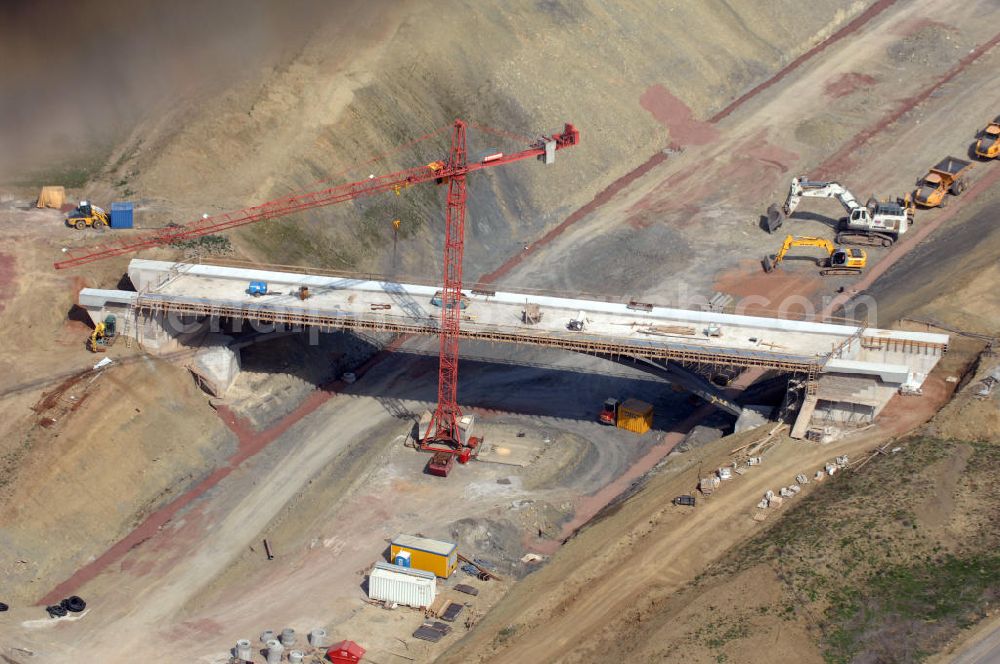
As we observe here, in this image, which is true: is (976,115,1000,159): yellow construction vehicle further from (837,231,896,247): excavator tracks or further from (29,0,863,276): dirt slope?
(29,0,863,276): dirt slope

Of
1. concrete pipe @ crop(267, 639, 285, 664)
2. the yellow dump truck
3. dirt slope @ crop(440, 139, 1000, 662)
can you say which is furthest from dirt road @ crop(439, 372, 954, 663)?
the yellow dump truck

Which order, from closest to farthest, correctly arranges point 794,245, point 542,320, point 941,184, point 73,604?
point 73,604, point 542,320, point 794,245, point 941,184

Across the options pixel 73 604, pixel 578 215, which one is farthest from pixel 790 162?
pixel 73 604

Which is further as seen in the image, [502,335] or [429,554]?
[502,335]

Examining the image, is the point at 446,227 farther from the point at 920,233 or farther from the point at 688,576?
the point at 920,233

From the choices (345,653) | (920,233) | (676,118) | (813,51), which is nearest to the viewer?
(345,653)

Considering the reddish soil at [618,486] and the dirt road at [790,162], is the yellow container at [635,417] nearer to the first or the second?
the reddish soil at [618,486]

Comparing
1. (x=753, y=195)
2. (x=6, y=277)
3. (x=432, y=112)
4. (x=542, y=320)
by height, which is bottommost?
(x=542, y=320)

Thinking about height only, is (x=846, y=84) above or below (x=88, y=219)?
above
